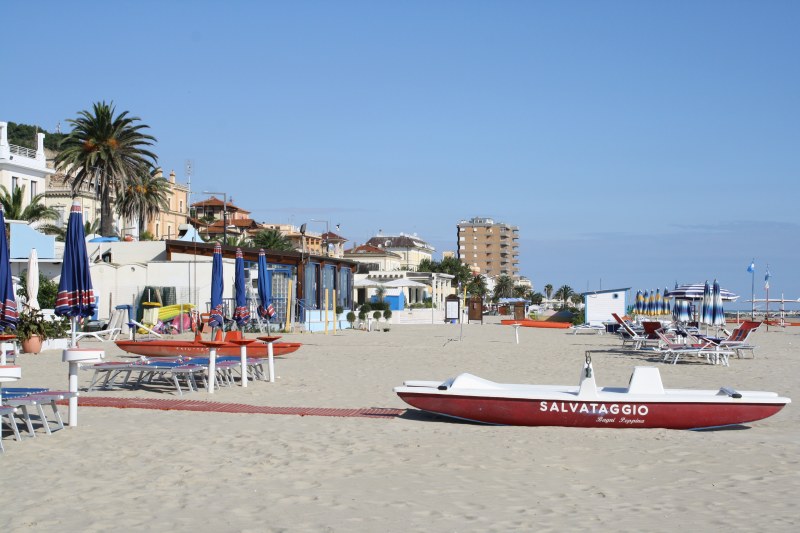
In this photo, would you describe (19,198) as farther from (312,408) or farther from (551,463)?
(551,463)

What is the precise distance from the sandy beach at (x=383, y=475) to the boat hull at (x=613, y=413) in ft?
0.56

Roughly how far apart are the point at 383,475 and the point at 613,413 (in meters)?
3.90

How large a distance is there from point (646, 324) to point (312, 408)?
16108 millimetres

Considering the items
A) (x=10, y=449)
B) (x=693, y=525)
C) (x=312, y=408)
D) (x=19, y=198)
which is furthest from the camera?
(x=19, y=198)

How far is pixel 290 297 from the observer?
3519 centimetres

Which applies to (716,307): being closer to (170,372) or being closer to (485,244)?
(170,372)

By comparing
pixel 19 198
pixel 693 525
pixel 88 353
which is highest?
pixel 19 198

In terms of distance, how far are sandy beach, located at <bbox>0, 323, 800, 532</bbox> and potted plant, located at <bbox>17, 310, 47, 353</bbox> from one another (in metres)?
9.58

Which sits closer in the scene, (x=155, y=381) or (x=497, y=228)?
(x=155, y=381)

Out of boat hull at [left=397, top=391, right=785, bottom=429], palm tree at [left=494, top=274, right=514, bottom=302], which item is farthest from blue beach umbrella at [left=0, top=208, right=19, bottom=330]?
palm tree at [left=494, top=274, right=514, bottom=302]

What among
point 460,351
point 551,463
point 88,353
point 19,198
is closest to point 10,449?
point 88,353

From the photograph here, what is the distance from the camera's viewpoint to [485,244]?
180 metres

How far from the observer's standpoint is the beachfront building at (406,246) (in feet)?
470

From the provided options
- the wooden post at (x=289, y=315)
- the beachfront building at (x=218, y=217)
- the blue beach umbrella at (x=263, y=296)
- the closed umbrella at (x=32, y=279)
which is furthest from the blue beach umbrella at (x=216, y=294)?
the beachfront building at (x=218, y=217)
